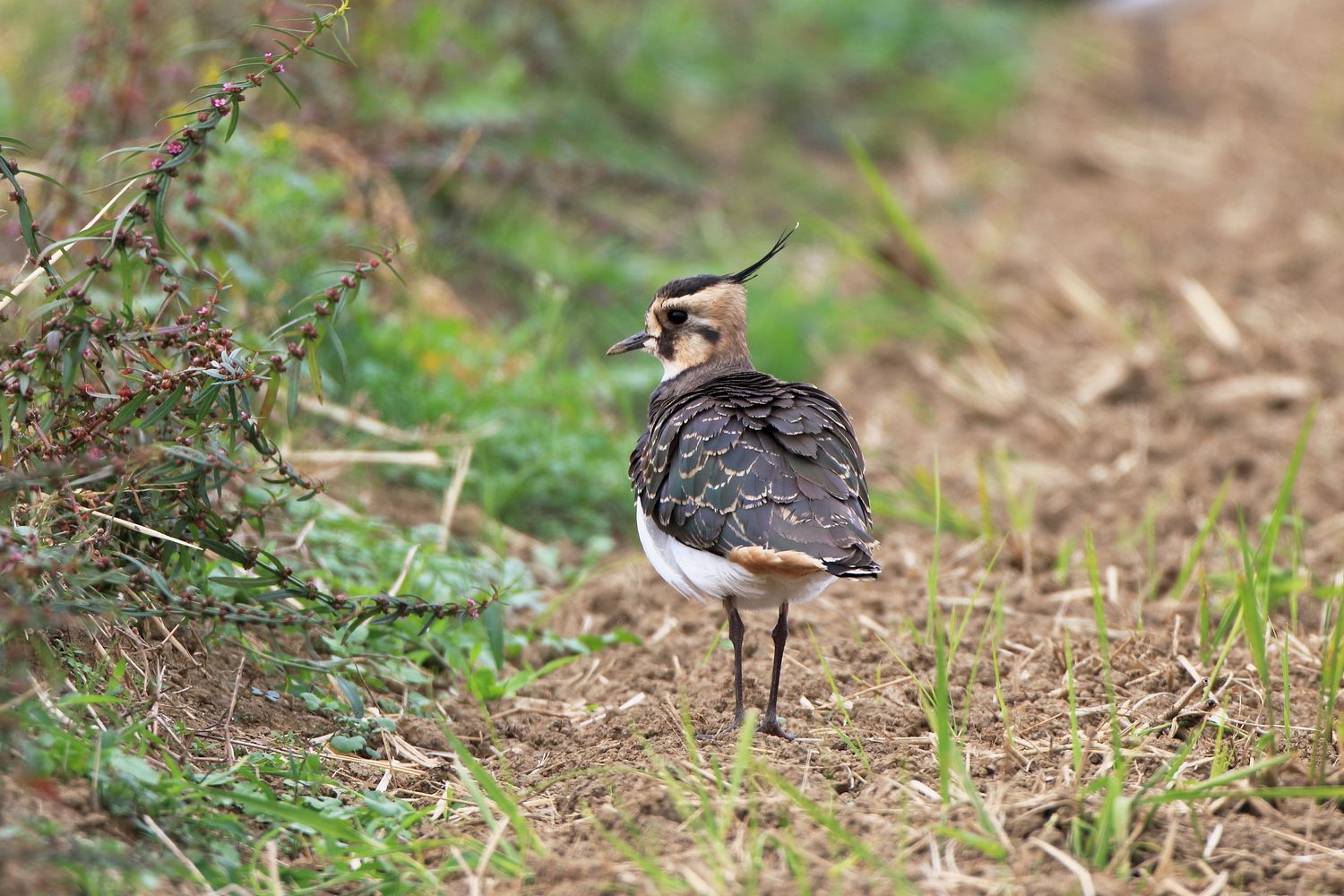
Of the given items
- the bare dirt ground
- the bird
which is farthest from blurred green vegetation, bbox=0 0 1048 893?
the bird

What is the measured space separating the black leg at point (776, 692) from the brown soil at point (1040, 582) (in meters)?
0.08

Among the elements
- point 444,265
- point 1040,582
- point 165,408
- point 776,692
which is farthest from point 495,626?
point 444,265

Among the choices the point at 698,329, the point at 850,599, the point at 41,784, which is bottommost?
the point at 850,599

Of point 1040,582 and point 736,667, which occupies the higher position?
point 736,667

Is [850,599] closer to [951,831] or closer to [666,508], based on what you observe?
[666,508]

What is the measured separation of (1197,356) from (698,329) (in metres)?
3.62

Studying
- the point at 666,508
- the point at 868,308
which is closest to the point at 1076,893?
the point at 666,508

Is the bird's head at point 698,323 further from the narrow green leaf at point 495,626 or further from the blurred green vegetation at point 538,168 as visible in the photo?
the narrow green leaf at point 495,626

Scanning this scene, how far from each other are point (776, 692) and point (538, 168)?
4560mm

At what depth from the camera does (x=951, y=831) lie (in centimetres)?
310

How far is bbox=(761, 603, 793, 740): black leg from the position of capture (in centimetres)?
393

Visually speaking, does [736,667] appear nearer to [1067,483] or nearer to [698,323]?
[698,323]

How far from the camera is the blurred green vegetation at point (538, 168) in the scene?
5938 mm

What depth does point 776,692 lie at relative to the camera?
156 inches
